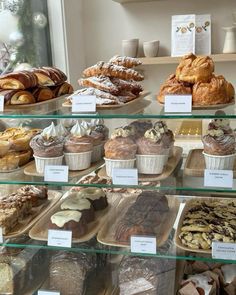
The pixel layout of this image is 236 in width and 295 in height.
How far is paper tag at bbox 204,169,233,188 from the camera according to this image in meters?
1.15

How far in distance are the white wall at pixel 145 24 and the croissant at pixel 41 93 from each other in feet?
4.95

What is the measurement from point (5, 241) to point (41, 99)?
524 millimetres

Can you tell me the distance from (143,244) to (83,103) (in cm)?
49

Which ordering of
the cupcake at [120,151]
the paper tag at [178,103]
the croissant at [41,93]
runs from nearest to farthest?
the paper tag at [178,103], the cupcake at [120,151], the croissant at [41,93]

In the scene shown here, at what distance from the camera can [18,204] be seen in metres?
1.47

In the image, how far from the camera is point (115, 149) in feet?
4.09

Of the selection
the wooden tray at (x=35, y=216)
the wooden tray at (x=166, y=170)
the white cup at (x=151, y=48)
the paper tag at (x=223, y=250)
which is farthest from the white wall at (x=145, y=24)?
the paper tag at (x=223, y=250)

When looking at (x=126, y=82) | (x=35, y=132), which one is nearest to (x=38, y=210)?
(x=35, y=132)

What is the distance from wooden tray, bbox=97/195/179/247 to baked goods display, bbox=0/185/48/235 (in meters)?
0.31

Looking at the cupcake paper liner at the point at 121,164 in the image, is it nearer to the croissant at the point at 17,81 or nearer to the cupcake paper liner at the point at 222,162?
the cupcake paper liner at the point at 222,162

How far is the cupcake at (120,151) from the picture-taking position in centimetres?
124

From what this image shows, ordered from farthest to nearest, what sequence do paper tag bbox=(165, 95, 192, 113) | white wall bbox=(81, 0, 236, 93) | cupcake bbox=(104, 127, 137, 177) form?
white wall bbox=(81, 0, 236, 93) < cupcake bbox=(104, 127, 137, 177) < paper tag bbox=(165, 95, 192, 113)

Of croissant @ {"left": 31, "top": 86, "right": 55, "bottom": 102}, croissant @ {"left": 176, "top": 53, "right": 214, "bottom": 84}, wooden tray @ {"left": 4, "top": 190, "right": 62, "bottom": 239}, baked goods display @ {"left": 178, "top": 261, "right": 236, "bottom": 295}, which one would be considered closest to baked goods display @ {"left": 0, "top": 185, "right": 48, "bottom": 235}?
wooden tray @ {"left": 4, "top": 190, "right": 62, "bottom": 239}

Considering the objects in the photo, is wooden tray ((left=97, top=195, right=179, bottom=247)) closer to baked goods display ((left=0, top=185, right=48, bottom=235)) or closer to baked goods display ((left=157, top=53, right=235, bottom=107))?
baked goods display ((left=0, top=185, right=48, bottom=235))
